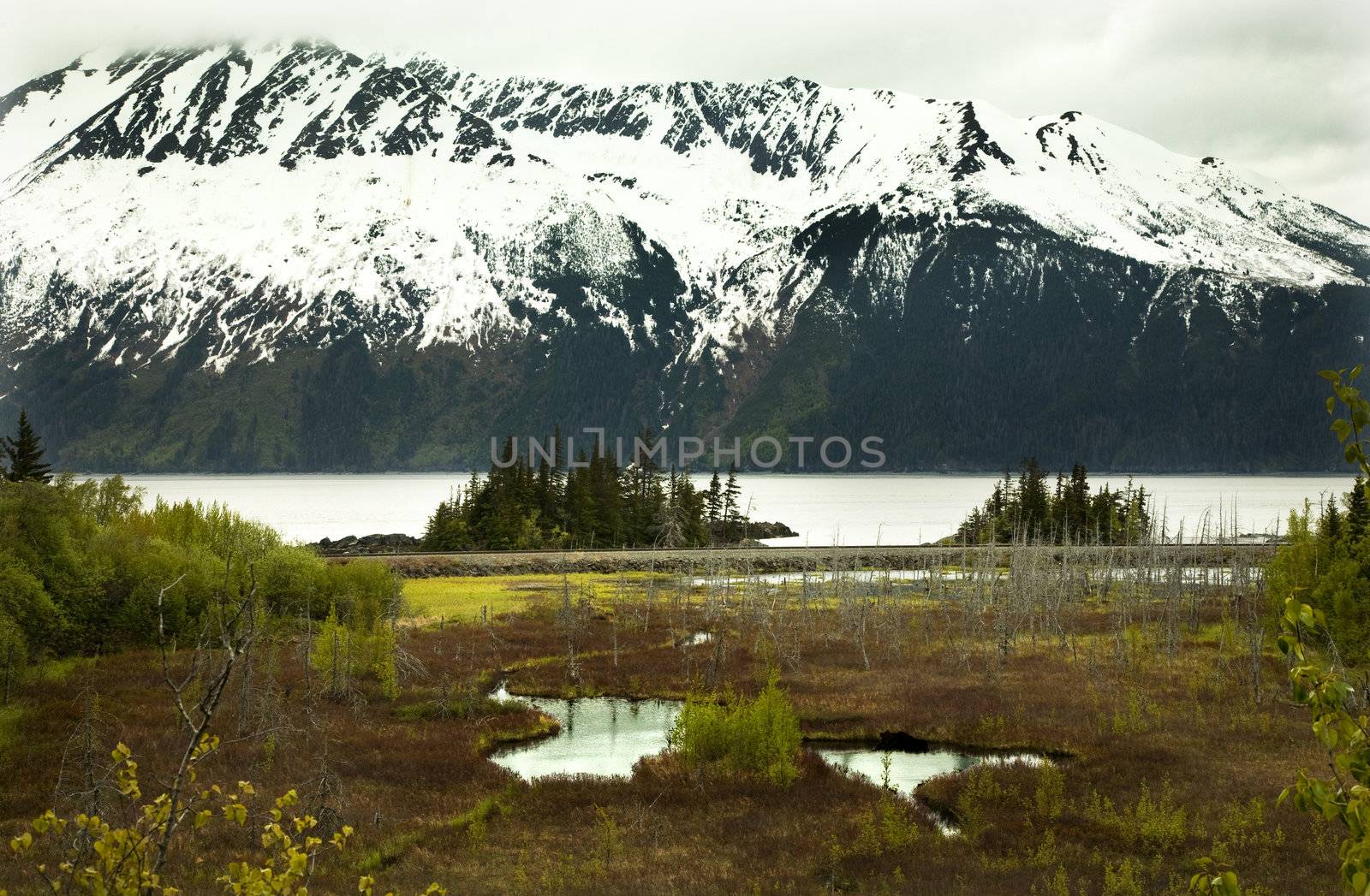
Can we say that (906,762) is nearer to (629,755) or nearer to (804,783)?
(804,783)

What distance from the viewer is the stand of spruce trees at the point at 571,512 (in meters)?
111

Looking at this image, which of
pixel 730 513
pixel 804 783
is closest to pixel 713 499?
pixel 730 513

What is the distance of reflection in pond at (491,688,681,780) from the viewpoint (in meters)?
34.1

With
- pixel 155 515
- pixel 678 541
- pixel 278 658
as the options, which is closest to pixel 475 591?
pixel 155 515

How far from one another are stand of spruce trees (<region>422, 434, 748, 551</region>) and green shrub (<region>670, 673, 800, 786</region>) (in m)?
77.8

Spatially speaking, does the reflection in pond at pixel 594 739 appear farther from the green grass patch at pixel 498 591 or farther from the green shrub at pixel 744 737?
the green grass patch at pixel 498 591

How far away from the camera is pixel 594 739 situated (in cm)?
3825

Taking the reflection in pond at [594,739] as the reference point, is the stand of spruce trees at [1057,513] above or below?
above

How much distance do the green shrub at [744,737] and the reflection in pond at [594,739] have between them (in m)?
2.31

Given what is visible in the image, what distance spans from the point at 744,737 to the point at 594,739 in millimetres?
8648

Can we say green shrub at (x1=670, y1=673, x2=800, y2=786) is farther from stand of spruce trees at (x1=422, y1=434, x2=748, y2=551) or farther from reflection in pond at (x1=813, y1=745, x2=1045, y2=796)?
stand of spruce trees at (x1=422, y1=434, x2=748, y2=551)

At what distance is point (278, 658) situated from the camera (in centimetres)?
4841

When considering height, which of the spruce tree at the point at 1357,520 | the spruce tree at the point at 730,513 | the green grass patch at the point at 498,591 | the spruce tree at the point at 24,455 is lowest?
the green grass patch at the point at 498,591

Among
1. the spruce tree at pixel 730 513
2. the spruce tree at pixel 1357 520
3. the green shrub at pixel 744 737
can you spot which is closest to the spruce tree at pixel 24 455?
the green shrub at pixel 744 737
